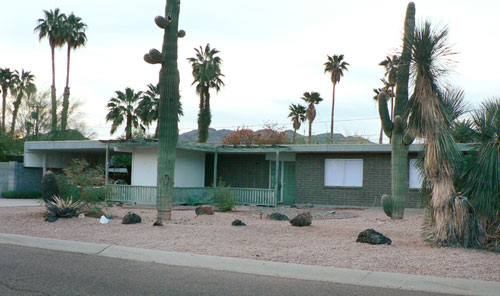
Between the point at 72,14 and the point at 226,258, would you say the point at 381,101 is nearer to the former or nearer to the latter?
the point at 226,258

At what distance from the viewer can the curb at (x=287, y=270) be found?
7.65 meters

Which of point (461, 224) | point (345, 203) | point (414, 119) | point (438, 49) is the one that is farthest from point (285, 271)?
point (345, 203)

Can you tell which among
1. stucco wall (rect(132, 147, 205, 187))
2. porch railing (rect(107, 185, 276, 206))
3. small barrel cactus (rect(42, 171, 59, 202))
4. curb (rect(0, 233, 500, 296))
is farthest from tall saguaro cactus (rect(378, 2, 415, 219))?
stucco wall (rect(132, 147, 205, 187))

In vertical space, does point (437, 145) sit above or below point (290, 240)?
above

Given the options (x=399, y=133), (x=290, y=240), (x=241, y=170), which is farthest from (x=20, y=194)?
(x=399, y=133)

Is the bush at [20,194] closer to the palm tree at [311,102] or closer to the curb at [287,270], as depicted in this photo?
the curb at [287,270]

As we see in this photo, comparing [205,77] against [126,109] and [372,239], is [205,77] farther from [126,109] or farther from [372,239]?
[372,239]

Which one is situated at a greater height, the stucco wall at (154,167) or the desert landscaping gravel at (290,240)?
the stucco wall at (154,167)

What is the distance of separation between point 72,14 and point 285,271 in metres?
39.7

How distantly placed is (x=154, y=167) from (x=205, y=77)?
16222 mm

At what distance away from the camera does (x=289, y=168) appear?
85.0ft

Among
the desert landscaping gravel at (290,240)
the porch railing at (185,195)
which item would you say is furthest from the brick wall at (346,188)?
the desert landscaping gravel at (290,240)

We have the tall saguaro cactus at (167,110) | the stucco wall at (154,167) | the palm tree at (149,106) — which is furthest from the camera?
the palm tree at (149,106)

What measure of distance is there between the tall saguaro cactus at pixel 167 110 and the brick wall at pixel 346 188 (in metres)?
11.4
